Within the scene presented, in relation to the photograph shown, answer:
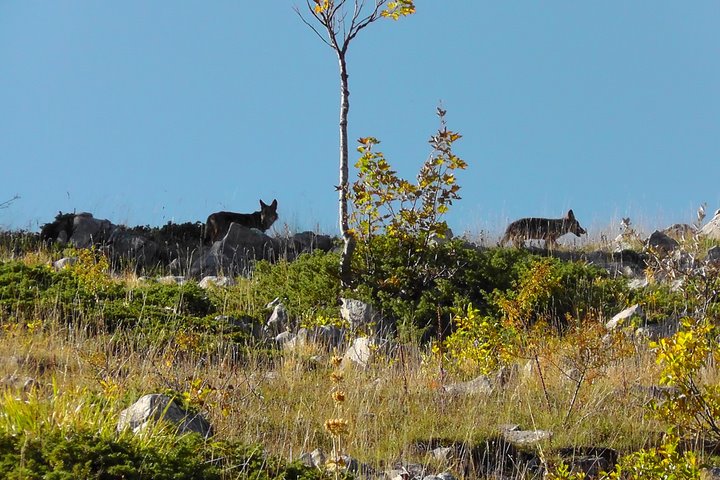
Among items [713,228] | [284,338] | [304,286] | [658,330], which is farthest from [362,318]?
[713,228]

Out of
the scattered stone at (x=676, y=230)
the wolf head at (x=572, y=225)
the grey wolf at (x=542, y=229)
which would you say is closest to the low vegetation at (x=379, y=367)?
the scattered stone at (x=676, y=230)

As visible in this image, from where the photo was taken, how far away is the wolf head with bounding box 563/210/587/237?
2255 centimetres

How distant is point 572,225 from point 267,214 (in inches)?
290

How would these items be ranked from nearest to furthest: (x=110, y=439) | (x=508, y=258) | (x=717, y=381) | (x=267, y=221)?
1. (x=110, y=439)
2. (x=717, y=381)
3. (x=508, y=258)
4. (x=267, y=221)

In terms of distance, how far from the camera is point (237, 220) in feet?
72.8

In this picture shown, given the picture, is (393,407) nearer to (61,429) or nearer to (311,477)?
(311,477)

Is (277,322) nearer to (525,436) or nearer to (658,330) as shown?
(658,330)

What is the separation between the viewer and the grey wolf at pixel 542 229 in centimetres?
2098

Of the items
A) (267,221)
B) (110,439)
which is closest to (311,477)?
(110,439)

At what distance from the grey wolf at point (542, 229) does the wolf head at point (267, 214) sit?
5764 millimetres

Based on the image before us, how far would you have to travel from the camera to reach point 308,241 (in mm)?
18359

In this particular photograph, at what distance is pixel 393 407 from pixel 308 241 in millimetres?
10694

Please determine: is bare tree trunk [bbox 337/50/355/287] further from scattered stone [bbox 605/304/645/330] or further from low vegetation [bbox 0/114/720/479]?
scattered stone [bbox 605/304/645/330]

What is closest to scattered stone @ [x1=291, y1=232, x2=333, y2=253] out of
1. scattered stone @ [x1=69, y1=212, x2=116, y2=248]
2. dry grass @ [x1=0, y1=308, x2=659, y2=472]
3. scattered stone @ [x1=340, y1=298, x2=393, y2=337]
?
scattered stone @ [x1=69, y1=212, x2=116, y2=248]
